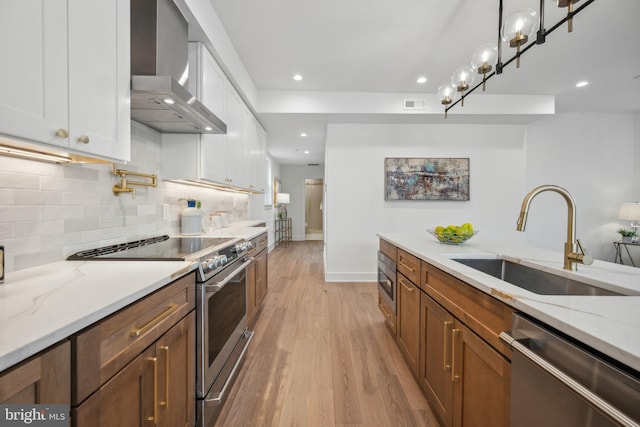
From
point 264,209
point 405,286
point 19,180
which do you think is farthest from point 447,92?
point 264,209

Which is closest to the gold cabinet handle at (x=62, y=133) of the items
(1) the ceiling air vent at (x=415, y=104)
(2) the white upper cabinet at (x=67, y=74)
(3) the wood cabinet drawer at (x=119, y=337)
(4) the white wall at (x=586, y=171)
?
(2) the white upper cabinet at (x=67, y=74)

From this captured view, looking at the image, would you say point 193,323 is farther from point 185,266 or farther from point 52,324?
point 52,324

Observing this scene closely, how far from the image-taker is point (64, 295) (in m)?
0.82

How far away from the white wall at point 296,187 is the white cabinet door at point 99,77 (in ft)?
23.9

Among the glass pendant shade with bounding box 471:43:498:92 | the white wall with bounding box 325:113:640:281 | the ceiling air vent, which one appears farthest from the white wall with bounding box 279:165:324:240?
the glass pendant shade with bounding box 471:43:498:92

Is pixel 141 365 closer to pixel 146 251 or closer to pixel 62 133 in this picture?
pixel 146 251

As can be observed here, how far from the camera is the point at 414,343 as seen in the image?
5.54ft

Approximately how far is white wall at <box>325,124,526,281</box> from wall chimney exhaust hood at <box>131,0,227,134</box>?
2614 millimetres

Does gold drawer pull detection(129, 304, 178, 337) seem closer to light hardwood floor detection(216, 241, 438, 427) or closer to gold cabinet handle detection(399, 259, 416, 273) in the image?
light hardwood floor detection(216, 241, 438, 427)

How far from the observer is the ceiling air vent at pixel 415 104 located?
3682 millimetres

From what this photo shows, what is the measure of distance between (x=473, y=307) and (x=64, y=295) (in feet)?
4.82

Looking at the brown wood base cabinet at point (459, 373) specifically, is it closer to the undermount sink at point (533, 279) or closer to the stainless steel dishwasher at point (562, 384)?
the stainless steel dishwasher at point (562, 384)

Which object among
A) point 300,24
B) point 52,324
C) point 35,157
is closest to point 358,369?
point 52,324

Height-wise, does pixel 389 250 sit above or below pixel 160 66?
below
